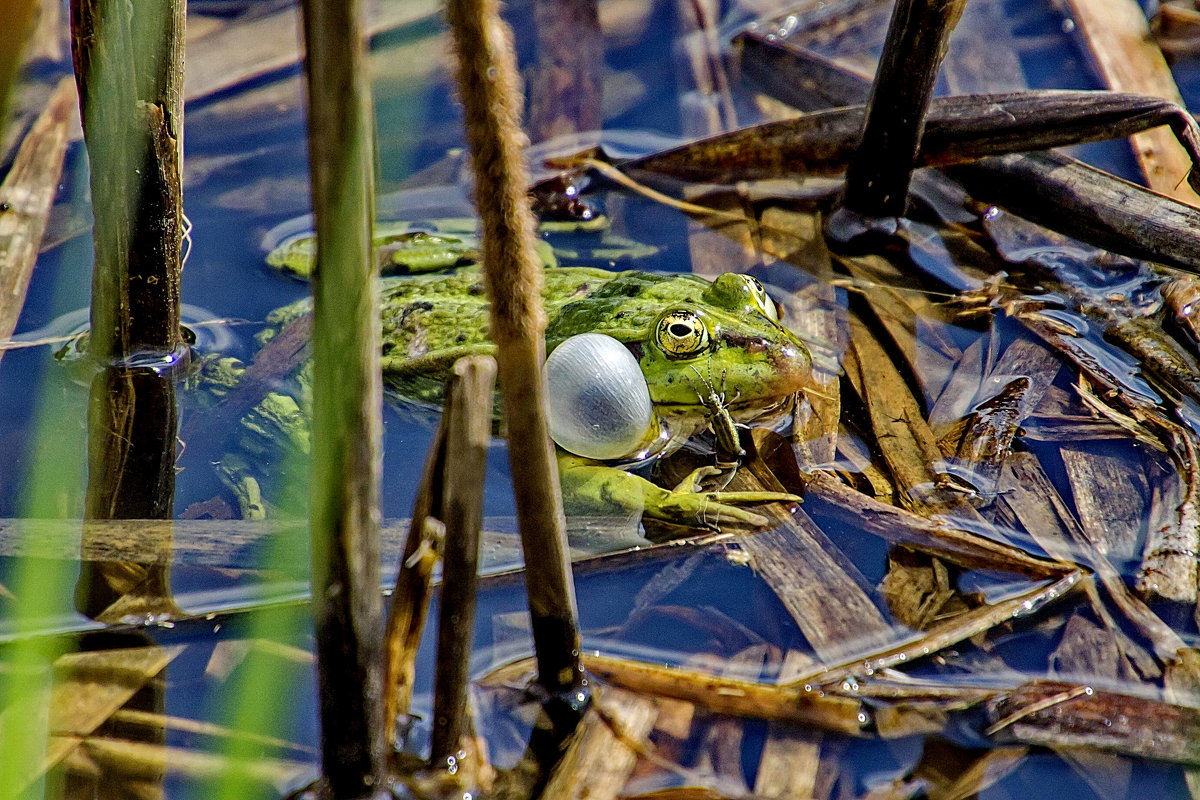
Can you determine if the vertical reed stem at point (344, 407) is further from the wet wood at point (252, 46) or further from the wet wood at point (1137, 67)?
the wet wood at point (252, 46)

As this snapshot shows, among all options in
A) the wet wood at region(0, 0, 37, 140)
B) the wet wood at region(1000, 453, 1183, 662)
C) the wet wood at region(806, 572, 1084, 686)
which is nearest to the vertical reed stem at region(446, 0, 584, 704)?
the wet wood at region(0, 0, 37, 140)

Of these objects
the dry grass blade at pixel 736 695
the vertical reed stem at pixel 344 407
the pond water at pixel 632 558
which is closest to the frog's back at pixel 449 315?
the pond water at pixel 632 558

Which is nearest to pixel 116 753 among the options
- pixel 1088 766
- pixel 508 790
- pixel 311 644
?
pixel 311 644

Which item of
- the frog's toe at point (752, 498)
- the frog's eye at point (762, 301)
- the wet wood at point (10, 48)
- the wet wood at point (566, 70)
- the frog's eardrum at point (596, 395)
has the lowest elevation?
the frog's toe at point (752, 498)

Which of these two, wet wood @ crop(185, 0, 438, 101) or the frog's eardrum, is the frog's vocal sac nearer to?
the frog's eardrum

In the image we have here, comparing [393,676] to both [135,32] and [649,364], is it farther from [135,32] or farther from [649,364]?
[135,32]

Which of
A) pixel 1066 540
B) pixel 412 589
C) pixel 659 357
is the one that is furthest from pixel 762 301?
pixel 412 589

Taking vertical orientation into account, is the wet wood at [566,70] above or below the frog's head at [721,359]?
above

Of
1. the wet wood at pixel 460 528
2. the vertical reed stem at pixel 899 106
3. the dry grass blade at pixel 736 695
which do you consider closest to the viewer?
the wet wood at pixel 460 528

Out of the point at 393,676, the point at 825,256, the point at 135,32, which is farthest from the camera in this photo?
the point at 825,256
